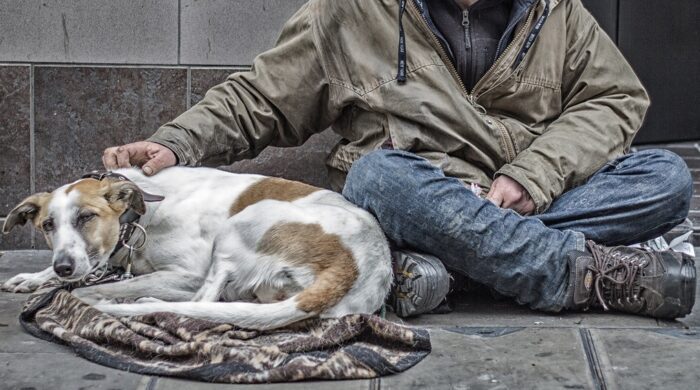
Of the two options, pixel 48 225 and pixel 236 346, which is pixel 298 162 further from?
pixel 236 346

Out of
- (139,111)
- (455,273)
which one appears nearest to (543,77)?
(455,273)

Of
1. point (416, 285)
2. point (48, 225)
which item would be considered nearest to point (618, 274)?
point (416, 285)

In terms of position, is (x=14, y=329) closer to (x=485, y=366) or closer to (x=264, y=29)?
(x=485, y=366)

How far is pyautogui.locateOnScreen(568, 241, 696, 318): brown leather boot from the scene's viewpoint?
3.49 m

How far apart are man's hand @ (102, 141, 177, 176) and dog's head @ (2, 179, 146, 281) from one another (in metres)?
0.23

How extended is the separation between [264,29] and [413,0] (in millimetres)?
1038

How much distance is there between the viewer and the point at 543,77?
3.95m

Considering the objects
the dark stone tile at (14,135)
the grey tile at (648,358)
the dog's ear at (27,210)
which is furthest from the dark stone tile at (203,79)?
the grey tile at (648,358)

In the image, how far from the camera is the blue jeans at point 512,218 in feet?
11.7

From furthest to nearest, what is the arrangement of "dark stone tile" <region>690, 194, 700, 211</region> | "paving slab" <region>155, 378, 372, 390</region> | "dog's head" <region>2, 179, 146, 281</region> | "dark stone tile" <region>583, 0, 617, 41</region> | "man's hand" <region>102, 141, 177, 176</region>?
"dark stone tile" <region>583, 0, 617, 41</region>, "dark stone tile" <region>690, 194, 700, 211</region>, "man's hand" <region>102, 141, 177, 176</region>, "dog's head" <region>2, 179, 146, 281</region>, "paving slab" <region>155, 378, 372, 390</region>

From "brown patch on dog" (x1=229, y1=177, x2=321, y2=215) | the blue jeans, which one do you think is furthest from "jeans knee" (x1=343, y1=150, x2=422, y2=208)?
"brown patch on dog" (x1=229, y1=177, x2=321, y2=215)

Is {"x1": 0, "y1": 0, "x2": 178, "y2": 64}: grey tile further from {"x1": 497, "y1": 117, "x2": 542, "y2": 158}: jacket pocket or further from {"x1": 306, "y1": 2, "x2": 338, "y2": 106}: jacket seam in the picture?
{"x1": 497, "y1": 117, "x2": 542, "y2": 158}: jacket pocket

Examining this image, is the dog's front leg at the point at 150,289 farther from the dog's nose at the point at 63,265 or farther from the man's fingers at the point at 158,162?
the man's fingers at the point at 158,162

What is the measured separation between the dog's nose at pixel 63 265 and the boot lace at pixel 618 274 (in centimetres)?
174
